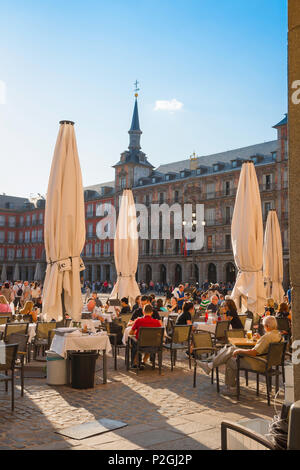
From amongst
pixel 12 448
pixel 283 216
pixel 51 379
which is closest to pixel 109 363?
pixel 51 379

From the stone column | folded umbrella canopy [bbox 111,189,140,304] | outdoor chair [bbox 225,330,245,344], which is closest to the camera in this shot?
the stone column

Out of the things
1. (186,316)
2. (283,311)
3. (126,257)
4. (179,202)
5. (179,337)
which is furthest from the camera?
(179,202)

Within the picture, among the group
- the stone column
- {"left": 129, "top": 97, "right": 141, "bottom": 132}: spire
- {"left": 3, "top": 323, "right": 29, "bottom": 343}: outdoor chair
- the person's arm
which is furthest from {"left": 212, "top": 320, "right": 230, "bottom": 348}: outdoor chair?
{"left": 129, "top": 97, "right": 141, "bottom": 132}: spire

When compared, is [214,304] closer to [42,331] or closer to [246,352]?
[42,331]

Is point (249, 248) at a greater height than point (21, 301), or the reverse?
point (249, 248)

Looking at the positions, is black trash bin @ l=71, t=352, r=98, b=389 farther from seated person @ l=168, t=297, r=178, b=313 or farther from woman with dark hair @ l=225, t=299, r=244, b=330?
seated person @ l=168, t=297, r=178, b=313

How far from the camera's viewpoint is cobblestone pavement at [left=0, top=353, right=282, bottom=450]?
14.8 feet

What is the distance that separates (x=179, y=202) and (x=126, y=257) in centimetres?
4029

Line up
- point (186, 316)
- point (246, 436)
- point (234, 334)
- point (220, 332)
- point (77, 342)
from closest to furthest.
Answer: point (246, 436) < point (77, 342) < point (234, 334) < point (220, 332) < point (186, 316)

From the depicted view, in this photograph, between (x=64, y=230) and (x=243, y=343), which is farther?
(x=64, y=230)

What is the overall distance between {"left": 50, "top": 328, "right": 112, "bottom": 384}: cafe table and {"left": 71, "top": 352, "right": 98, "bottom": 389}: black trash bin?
0.18m

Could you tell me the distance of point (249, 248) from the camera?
394 inches

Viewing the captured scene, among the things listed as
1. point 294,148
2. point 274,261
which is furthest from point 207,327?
point 294,148
